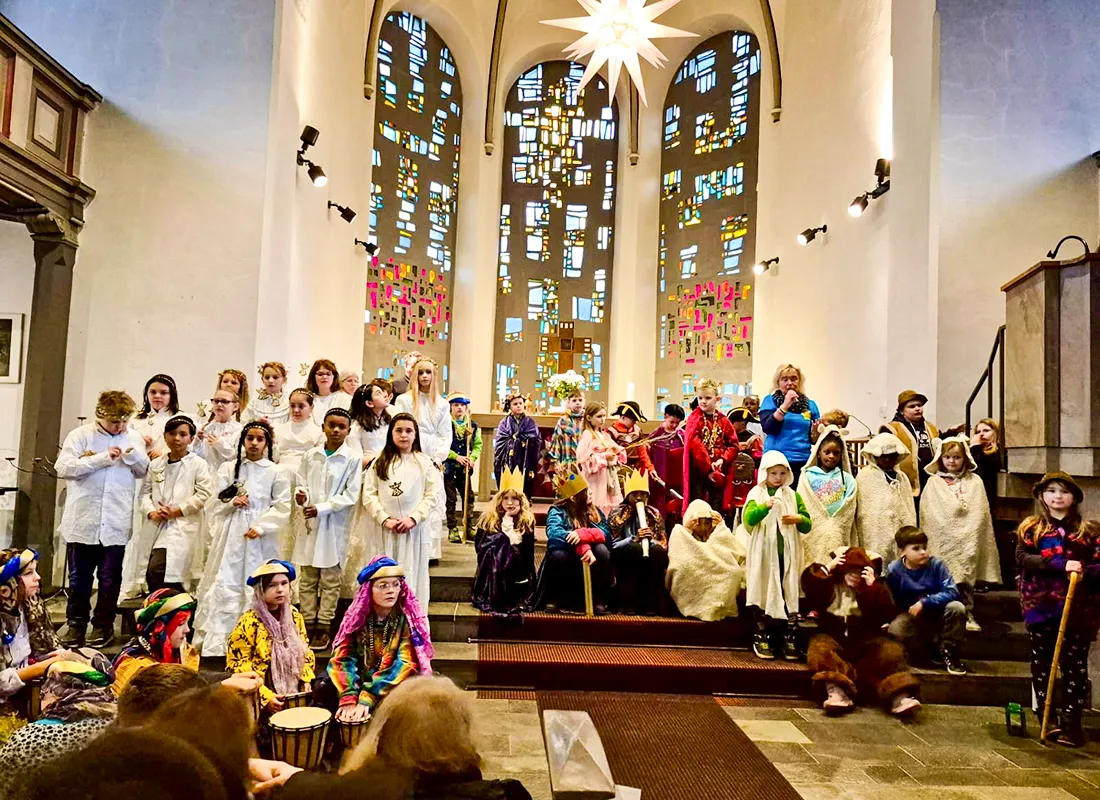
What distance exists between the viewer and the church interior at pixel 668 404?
4363mm

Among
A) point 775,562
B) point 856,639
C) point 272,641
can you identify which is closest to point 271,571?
point 272,641

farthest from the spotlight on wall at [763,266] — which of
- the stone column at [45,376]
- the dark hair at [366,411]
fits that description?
the stone column at [45,376]

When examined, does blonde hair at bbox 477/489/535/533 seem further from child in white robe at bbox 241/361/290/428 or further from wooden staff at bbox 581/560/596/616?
child in white robe at bbox 241/361/290/428

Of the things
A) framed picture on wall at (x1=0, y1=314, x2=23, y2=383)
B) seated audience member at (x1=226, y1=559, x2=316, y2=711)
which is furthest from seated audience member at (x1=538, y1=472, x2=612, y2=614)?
framed picture on wall at (x1=0, y1=314, x2=23, y2=383)

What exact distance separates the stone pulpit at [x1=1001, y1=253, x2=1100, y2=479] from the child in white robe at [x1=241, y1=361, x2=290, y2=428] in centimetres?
513

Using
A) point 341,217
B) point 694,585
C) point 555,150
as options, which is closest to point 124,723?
point 694,585

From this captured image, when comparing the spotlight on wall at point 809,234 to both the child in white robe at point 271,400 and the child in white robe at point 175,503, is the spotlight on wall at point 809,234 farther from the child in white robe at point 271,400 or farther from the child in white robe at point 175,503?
the child in white robe at point 175,503

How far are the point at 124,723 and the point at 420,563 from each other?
3.22 meters

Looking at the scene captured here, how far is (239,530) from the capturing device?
185 inches

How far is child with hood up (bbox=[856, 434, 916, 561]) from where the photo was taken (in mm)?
5406

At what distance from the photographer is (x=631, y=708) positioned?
458 centimetres

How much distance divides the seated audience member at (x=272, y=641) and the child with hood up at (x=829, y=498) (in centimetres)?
346

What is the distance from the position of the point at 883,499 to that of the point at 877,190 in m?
4.32

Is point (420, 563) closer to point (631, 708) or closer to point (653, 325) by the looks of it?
point (631, 708)
